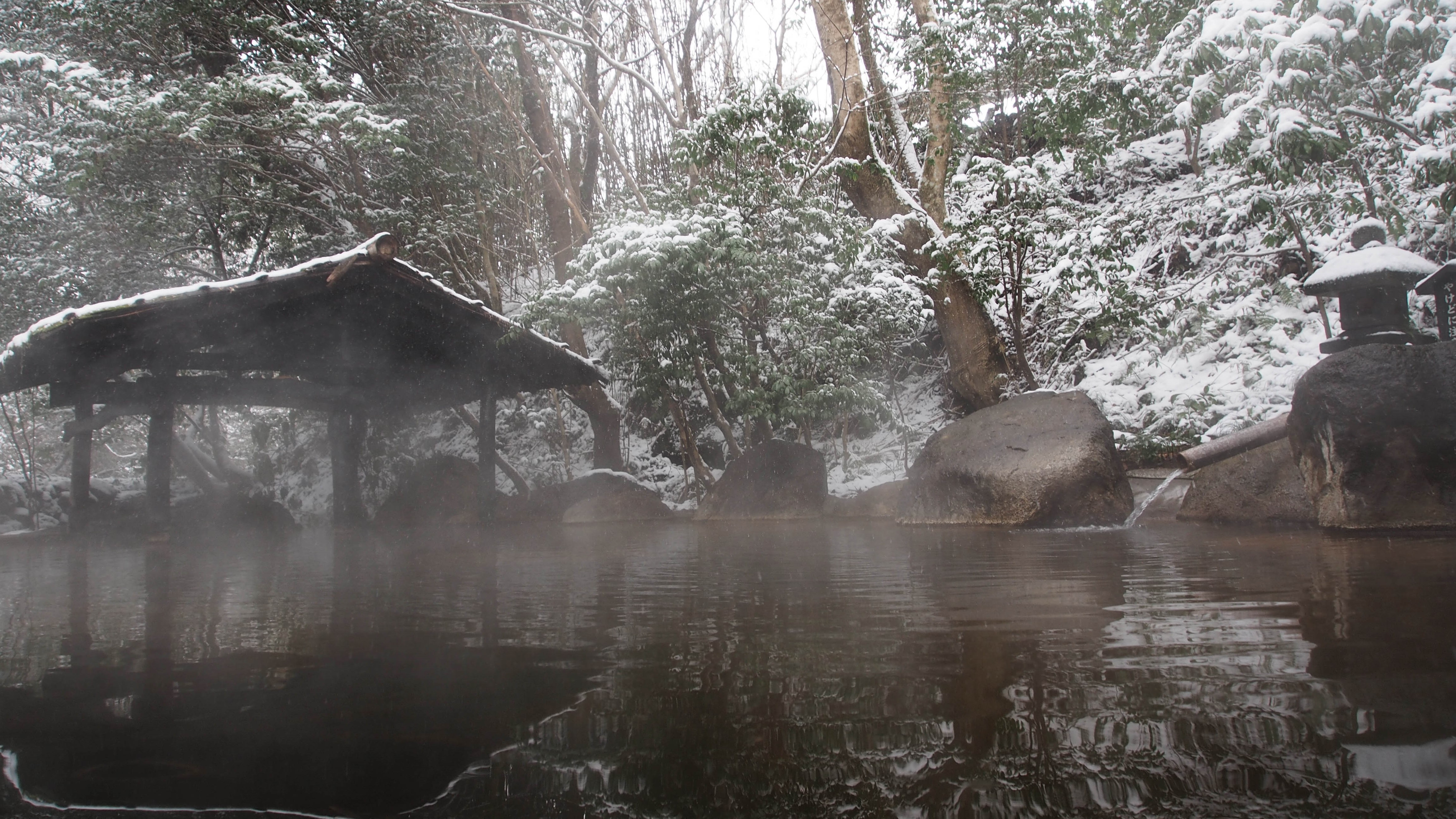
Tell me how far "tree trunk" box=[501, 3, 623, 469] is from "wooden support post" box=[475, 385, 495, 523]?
8.79 feet

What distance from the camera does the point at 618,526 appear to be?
348 inches

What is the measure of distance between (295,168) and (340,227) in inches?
44.6

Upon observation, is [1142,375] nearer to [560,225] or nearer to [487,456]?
[487,456]

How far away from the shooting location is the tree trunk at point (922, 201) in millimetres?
8844

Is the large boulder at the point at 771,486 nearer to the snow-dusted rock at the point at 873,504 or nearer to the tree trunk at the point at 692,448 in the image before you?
the snow-dusted rock at the point at 873,504

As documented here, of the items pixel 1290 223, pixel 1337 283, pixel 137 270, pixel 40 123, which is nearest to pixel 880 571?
pixel 1337 283

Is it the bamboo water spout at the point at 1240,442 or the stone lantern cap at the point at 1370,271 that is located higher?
the stone lantern cap at the point at 1370,271

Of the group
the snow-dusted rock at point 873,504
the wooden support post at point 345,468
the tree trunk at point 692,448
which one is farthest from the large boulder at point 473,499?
the snow-dusted rock at point 873,504

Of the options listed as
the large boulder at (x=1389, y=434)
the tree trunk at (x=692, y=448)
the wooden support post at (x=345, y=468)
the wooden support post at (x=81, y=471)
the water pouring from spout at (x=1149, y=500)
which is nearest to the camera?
the large boulder at (x=1389, y=434)

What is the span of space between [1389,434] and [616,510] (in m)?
8.20

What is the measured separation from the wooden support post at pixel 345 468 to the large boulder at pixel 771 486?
4449mm

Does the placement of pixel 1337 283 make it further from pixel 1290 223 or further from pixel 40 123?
pixel 40 123

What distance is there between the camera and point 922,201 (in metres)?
9.32

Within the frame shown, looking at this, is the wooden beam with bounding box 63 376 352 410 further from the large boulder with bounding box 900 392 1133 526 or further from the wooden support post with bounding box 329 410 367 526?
the large boulder with bounding box 900 392 1133 526
